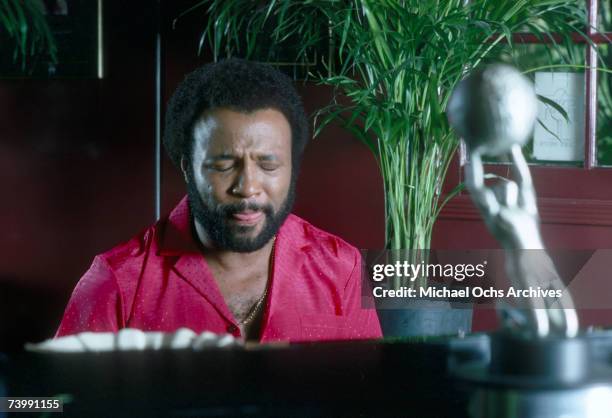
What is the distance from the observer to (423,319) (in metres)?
1.95

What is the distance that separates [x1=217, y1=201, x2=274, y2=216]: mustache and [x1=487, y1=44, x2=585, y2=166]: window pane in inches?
40.4

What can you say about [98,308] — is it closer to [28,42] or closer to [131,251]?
[131,251]

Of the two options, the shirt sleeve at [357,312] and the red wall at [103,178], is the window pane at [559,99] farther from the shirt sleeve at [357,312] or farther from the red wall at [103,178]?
the shirt sleeve at [357,312]

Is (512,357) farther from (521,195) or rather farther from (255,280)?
(255,280)

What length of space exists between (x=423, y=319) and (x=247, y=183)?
0.80 m

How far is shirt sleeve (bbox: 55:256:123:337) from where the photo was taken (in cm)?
130

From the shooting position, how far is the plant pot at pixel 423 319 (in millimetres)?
1942

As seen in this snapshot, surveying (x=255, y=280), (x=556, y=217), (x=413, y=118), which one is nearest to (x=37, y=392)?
(x=255, y=280)

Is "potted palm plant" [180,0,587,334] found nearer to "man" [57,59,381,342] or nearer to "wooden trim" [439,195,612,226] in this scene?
"wooden trim" [439,195,612,226]

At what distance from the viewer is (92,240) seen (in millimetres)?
2484

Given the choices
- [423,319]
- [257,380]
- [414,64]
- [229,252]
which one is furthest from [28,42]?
[257,380]

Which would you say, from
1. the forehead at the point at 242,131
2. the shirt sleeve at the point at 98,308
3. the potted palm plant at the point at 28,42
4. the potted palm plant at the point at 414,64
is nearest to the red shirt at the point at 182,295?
the shirt sleeve at the point at 98,308

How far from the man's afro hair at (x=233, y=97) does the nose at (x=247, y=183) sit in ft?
0.32

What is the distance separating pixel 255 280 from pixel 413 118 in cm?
73
